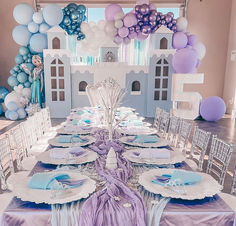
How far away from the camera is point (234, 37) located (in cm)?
786

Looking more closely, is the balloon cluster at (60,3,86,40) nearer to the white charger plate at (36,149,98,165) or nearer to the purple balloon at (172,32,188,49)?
the purple balloon at (172,32,188,49)

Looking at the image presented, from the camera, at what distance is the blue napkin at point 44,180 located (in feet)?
4.49

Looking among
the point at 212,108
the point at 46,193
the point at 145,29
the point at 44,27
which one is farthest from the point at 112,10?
the point at 46,193

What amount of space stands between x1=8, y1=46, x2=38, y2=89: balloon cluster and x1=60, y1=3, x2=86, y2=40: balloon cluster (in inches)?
42.6

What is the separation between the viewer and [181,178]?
57.0 inches

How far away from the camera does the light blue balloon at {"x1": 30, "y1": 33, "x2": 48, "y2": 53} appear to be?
632 centimetres

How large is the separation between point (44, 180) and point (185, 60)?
5360mm

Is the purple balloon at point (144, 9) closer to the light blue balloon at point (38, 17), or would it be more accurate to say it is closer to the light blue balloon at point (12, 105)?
the light blue balloon at point (38, 17)

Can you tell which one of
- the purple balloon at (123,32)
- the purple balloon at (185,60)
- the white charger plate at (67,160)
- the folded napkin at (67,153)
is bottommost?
the white charger plate at (67,160)

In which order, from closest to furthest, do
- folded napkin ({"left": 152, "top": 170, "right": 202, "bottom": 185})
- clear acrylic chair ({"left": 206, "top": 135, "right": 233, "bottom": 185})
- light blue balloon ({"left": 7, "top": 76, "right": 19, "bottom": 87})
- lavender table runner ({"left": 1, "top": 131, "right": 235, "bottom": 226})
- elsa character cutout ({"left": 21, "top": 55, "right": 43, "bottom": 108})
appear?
lavender table runner ({"left": 1, "top": 131, "right": 235, "bottom": 226}) → folded napkin ({"left": 152, "top": 170, "right": 202, "bottom": 185}) → clear acrylic chair ({"left": 206, "top": 135, "right": 233, "bottom": 185}) → elsa character cutout ({"left": 21, "top": 55, "right": 43, "bottom": 108}) → light blue balloon ({"left": 7, "top": 76, "right": 19, "bottom": 87})

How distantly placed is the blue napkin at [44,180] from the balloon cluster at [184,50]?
5254 millimetres

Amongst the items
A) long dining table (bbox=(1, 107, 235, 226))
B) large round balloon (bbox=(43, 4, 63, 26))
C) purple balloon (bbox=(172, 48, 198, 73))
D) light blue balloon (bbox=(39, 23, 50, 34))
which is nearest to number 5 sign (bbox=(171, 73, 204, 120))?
purple balloon (bbox=(172, 48, 198, 73))

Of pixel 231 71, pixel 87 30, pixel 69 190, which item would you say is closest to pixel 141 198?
pixel 69 190

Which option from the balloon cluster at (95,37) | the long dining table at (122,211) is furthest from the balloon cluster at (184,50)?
the long dining table at (122,211)
